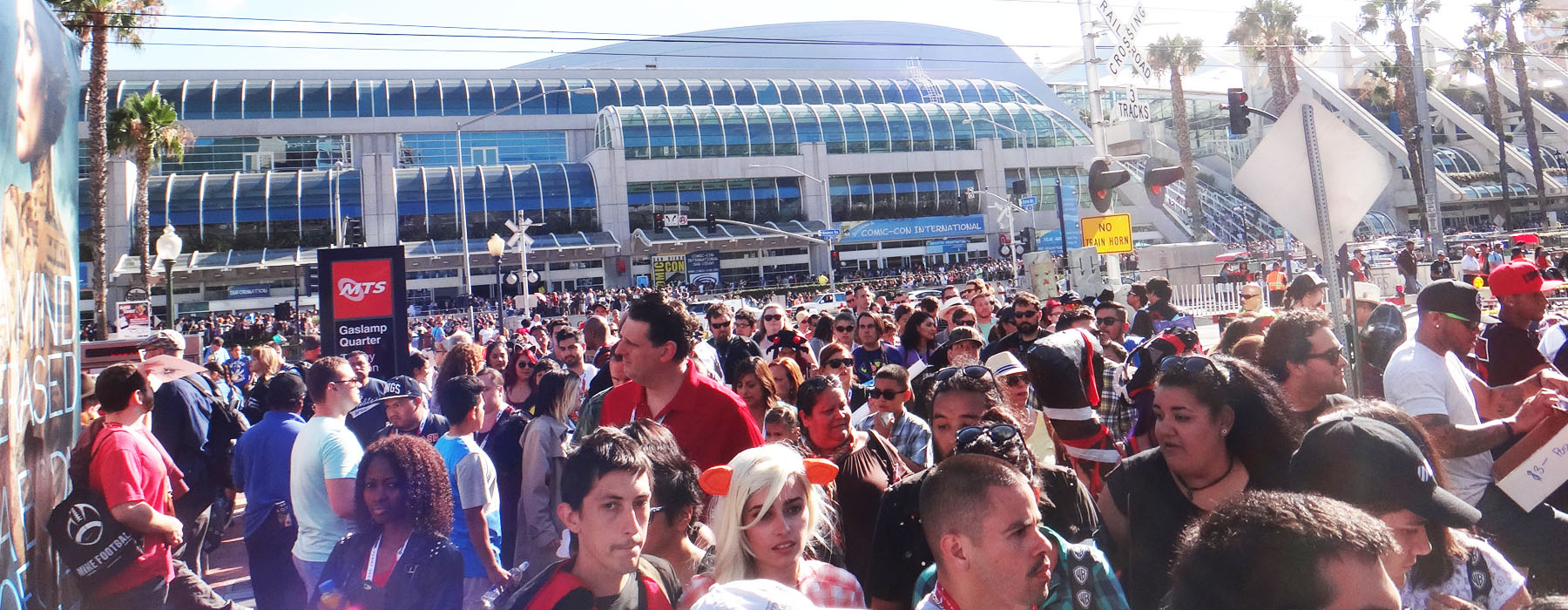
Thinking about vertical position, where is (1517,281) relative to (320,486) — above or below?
above

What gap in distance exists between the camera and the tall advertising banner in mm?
9383

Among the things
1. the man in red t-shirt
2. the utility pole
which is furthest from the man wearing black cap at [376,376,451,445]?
the utility pole

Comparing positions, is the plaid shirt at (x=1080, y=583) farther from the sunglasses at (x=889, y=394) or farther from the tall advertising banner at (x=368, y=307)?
Result: the tall advertising banner at (x=368, y=307)

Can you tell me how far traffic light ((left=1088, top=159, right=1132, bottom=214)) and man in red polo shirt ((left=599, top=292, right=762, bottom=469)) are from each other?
1327 centimetres

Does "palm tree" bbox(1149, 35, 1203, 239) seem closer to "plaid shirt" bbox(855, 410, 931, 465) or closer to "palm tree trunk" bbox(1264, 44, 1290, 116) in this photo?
"palm tree trunk" bbox(1264, 44, 1290, 116)

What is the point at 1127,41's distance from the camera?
17156mm

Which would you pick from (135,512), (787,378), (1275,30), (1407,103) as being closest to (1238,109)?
(787,378)

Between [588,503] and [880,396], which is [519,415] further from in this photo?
[588,503]

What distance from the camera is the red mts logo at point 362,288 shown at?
945 cm

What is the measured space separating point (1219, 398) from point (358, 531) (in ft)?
10.4

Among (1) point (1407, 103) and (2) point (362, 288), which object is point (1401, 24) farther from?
(2) point (362, 288)

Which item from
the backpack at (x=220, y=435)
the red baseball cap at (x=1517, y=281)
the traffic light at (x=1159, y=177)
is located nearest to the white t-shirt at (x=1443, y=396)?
the red baseball cap at (x=1517, y=281)

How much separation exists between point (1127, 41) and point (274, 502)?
14.9 m

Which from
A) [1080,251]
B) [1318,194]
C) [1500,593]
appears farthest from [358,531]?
[1080,251]
